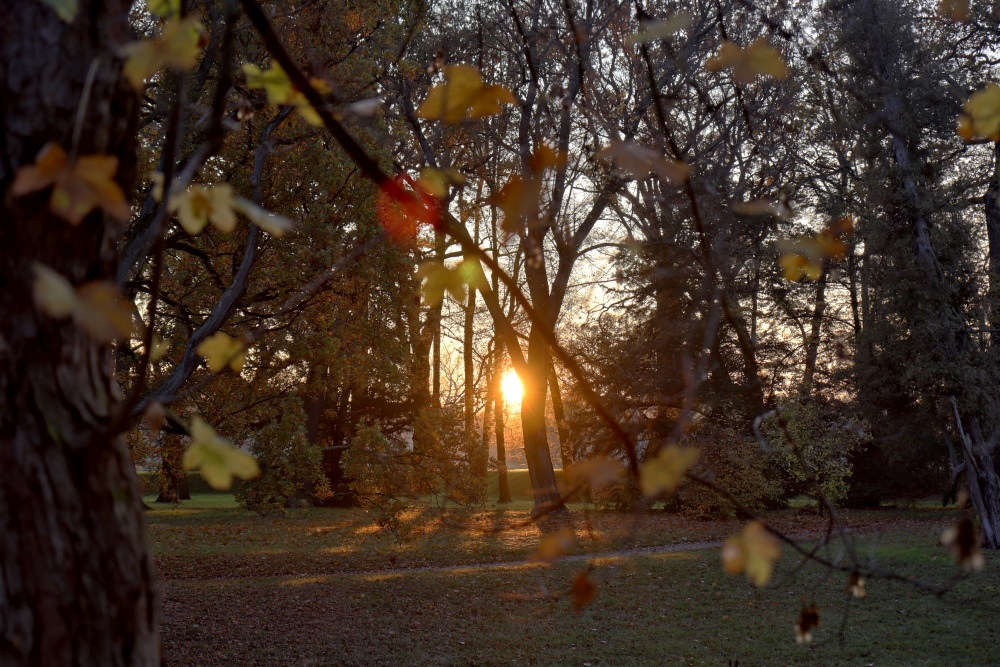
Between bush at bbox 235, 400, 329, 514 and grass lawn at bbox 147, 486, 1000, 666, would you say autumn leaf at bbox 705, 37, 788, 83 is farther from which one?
bush at bbox 235, 400, 329, 514

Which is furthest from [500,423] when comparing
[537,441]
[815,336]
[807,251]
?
[807,251]

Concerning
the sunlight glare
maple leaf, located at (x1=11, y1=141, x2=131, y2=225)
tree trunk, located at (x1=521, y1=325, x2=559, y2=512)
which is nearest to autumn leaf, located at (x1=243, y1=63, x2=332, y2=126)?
maple leaf, located at (x1=11, y1=141, x2=131, y2=225)

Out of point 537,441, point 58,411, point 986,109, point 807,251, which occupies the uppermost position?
point 986,109

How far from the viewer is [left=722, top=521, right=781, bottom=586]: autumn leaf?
1.12 metres

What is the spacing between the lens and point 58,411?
1.12 m

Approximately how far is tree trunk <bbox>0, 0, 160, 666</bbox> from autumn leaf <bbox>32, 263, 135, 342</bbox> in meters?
0.27

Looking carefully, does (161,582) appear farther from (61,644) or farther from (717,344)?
(717,344)

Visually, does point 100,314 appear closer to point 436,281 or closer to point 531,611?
point 436,281

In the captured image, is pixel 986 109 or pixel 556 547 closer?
pixel 986 109

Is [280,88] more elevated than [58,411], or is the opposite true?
[280,88]

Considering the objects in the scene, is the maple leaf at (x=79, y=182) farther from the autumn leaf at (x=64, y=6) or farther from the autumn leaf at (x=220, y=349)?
the autumn leaf at (x=220, y=349)

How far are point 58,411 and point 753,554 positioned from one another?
114 centimetres

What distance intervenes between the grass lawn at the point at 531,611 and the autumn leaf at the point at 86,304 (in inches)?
140

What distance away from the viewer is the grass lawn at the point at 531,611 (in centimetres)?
693
